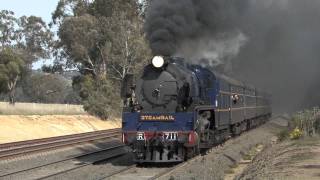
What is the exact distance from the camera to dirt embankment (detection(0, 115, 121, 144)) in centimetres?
3607

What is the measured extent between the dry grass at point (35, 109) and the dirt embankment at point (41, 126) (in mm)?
3087

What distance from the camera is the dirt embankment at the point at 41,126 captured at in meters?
36.1

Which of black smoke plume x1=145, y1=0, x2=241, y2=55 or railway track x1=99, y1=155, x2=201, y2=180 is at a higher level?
black smoke plume x1=145, y1=0, x2=241, y2=55

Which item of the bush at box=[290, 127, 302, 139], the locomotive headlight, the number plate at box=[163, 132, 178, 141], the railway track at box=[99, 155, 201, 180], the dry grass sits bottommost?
the railway track at box=[99, 155, 201, 180]

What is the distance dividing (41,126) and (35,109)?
11.0m

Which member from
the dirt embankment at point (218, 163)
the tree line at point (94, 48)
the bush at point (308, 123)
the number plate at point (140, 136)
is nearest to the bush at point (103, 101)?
the tree line at point (94, 48)

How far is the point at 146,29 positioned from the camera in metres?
21.6

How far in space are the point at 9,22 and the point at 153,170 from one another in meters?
64.0

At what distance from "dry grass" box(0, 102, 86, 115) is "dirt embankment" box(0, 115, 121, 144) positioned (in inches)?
122

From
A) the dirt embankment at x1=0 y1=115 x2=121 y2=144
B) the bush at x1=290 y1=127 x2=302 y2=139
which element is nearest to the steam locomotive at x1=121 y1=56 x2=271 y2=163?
the bush at x1=290 y1=127 x2=302 y2=139

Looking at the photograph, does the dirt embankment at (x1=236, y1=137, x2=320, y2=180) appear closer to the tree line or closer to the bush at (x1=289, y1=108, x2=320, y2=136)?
the bush at (x1=289, y1=108, x2=320, y2=136)

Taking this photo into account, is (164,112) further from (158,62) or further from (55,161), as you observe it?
(55,161)

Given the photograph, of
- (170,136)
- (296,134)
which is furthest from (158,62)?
(296,134)

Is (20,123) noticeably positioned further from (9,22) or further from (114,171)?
(9,22)
